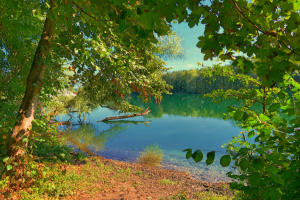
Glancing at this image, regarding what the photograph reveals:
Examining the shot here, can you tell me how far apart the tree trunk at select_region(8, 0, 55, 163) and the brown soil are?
2257 millimetres

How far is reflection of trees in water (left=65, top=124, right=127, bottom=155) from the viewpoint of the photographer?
48.5 ft

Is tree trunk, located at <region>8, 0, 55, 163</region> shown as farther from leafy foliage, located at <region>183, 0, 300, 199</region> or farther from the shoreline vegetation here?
leafy foliage, located at <region>183, 0, 300, 199</region>

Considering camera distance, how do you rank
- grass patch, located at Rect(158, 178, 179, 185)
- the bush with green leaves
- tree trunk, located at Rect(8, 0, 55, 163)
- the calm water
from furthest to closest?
the calm water < grass patch, located at Rect(158, 178, 179, 185) < tree trunk, located at Rect(8, 0, 55, 163) < the bush with green leaves

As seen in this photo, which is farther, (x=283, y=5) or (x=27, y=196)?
(x=27, y=196)

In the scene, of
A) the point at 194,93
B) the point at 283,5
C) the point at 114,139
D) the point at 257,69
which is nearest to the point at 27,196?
the point at 257,69

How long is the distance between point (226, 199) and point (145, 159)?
702 centimetres

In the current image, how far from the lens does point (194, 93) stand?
10231cm

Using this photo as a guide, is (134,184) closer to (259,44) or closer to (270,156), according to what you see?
(270,156)

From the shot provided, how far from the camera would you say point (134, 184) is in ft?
28.0

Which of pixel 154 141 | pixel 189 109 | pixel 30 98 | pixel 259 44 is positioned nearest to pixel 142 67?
pixel 30 98

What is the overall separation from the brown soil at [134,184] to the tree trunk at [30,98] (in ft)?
7.40

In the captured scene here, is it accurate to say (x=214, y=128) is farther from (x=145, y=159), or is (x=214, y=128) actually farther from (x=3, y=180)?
(x=3, y=180)

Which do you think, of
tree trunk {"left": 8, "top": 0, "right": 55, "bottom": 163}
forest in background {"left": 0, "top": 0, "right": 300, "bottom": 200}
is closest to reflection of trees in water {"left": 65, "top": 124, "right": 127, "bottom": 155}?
forest in background {"left": 0, "top": 0, "right": 300, "bottom": 200}

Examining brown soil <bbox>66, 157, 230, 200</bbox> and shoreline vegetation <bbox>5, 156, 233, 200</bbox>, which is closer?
shoreline vegetation <bbox>5, 156, 233, 200</bbox>
